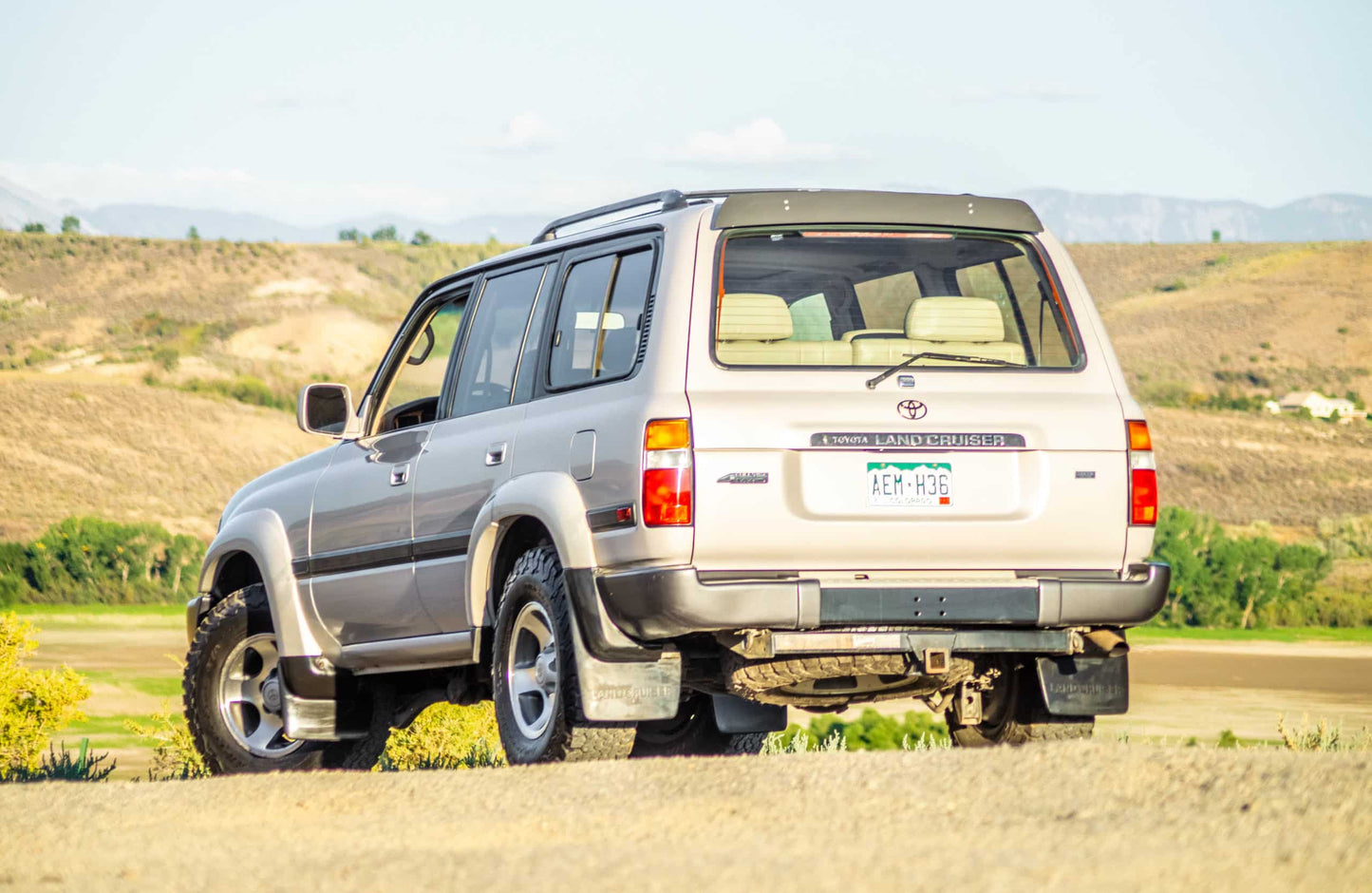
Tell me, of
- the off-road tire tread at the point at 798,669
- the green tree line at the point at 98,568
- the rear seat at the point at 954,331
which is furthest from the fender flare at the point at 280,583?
the green tree line at the point at 98,568

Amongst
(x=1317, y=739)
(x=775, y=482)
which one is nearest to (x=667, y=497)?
(x=775, y=482)

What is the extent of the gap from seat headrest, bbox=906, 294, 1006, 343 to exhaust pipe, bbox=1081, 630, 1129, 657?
1146mm

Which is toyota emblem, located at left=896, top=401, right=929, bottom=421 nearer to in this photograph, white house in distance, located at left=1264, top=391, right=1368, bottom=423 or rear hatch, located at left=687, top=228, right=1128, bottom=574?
rear hatch, located at left=687, top=228, right=1128, bottom=574

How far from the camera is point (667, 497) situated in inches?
251

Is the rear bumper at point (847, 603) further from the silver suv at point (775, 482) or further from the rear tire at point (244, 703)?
the rear tire at point (244, 703)

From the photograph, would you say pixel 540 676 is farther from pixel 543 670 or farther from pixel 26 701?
pixel 26 701

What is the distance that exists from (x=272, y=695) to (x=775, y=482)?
389cm

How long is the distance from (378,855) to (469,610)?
227cm

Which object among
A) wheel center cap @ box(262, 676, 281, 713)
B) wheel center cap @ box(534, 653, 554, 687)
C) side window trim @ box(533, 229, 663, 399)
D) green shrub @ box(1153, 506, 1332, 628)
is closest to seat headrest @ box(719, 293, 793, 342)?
side window trim @ box(533, 229, 663, 399)

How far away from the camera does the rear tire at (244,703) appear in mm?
9266

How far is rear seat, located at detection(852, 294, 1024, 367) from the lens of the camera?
7.03 m

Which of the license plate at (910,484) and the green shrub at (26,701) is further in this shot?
the green shrub at (26,701)

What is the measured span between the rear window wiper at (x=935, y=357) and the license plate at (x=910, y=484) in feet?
1.00

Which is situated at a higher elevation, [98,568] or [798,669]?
[798,669]
